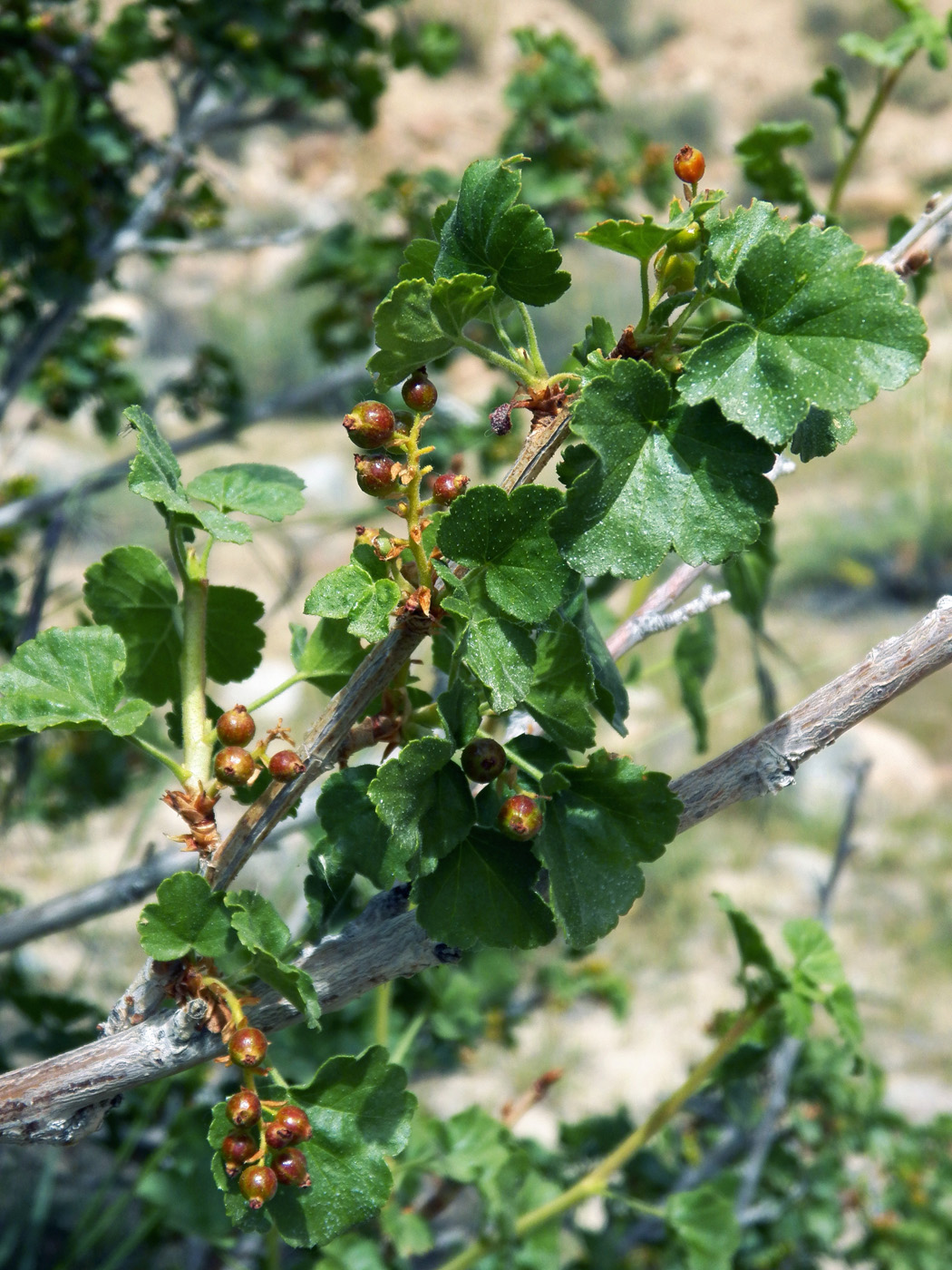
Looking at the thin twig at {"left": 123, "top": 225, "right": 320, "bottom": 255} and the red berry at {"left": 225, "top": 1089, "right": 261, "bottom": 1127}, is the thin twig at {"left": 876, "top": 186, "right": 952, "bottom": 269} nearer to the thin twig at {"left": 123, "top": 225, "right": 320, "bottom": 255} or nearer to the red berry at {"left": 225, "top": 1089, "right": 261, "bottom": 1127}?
the red berry at {"left": 225, "top": 1089, "right": 261, "bottom": 1127}

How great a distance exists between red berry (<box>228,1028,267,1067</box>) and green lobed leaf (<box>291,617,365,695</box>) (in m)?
0.24

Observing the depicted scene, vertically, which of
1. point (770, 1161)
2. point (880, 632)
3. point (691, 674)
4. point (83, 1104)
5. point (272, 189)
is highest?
point (272, 189)

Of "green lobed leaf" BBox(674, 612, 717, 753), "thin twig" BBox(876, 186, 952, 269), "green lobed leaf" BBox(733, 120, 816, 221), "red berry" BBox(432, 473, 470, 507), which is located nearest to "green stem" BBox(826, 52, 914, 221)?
"green lobed leaf" BBox(733, 120, 816, 221)

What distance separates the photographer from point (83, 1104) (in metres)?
0.68

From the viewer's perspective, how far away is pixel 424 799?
613mm

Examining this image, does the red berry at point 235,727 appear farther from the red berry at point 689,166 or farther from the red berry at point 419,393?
the red berry at point 689,166

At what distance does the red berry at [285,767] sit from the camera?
64 cm

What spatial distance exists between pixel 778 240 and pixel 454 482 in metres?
0.21

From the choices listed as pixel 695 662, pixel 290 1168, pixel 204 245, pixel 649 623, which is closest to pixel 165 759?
pixel 290 1168

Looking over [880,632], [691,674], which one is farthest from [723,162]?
[691,674]

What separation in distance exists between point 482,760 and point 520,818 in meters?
0.04

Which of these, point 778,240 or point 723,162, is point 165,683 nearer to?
point 778,240

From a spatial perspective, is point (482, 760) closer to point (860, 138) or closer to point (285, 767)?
point (285, 767)

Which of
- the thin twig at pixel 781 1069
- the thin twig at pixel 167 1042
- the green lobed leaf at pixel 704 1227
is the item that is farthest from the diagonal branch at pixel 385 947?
the thin twig at pixel 781 1069
